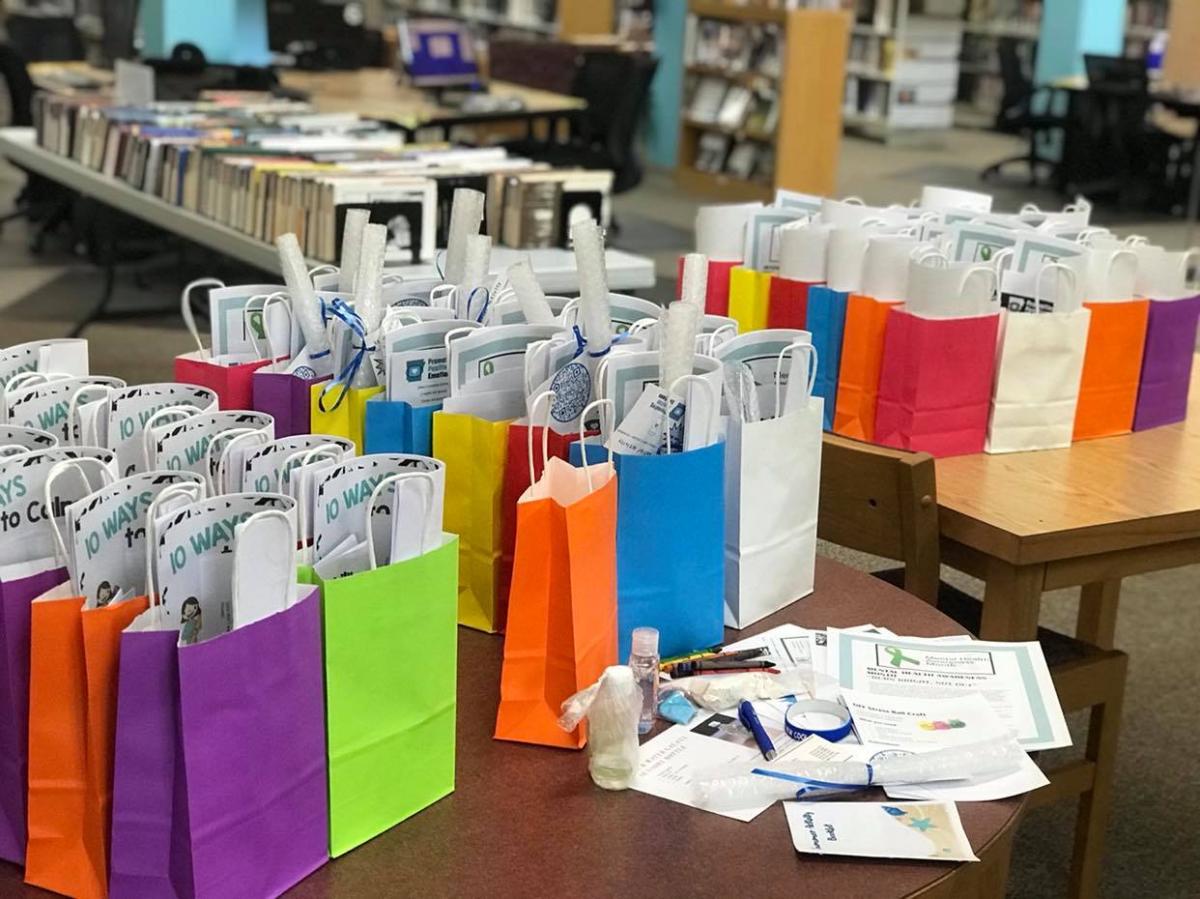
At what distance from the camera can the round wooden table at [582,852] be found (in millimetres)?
1198

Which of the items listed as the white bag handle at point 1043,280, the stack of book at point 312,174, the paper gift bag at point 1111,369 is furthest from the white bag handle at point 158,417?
the stack of book at point 312,174

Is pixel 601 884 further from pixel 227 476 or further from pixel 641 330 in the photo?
pixel 641 330

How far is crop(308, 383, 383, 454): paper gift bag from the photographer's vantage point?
1674mm

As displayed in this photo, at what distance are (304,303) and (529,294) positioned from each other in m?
0.27

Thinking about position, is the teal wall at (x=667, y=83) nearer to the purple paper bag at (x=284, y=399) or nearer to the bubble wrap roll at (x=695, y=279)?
the bubble wrap roll at (x=695, y=279)

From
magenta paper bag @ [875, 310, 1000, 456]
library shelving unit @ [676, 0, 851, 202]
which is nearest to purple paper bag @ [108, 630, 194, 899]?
magenta paper bag @ [875, 310, 1000, 456]

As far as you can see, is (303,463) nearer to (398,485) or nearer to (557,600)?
(398,485)

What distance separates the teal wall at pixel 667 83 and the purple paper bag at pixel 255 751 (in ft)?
31.8

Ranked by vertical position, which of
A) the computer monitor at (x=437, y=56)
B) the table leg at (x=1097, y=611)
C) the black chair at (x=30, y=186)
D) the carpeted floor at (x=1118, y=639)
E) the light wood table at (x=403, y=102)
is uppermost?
the computer monitor at (x=437, y=56)

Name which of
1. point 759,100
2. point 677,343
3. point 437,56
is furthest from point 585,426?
point 759,100

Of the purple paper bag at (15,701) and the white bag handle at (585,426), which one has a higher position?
the white bag handle at (585,426)

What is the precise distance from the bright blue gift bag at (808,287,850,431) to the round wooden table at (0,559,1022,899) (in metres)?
1.18

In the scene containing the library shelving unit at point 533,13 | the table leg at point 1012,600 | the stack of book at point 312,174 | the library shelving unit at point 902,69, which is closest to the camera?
the table leg at point 1012,600

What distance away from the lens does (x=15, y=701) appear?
1.13 meters
